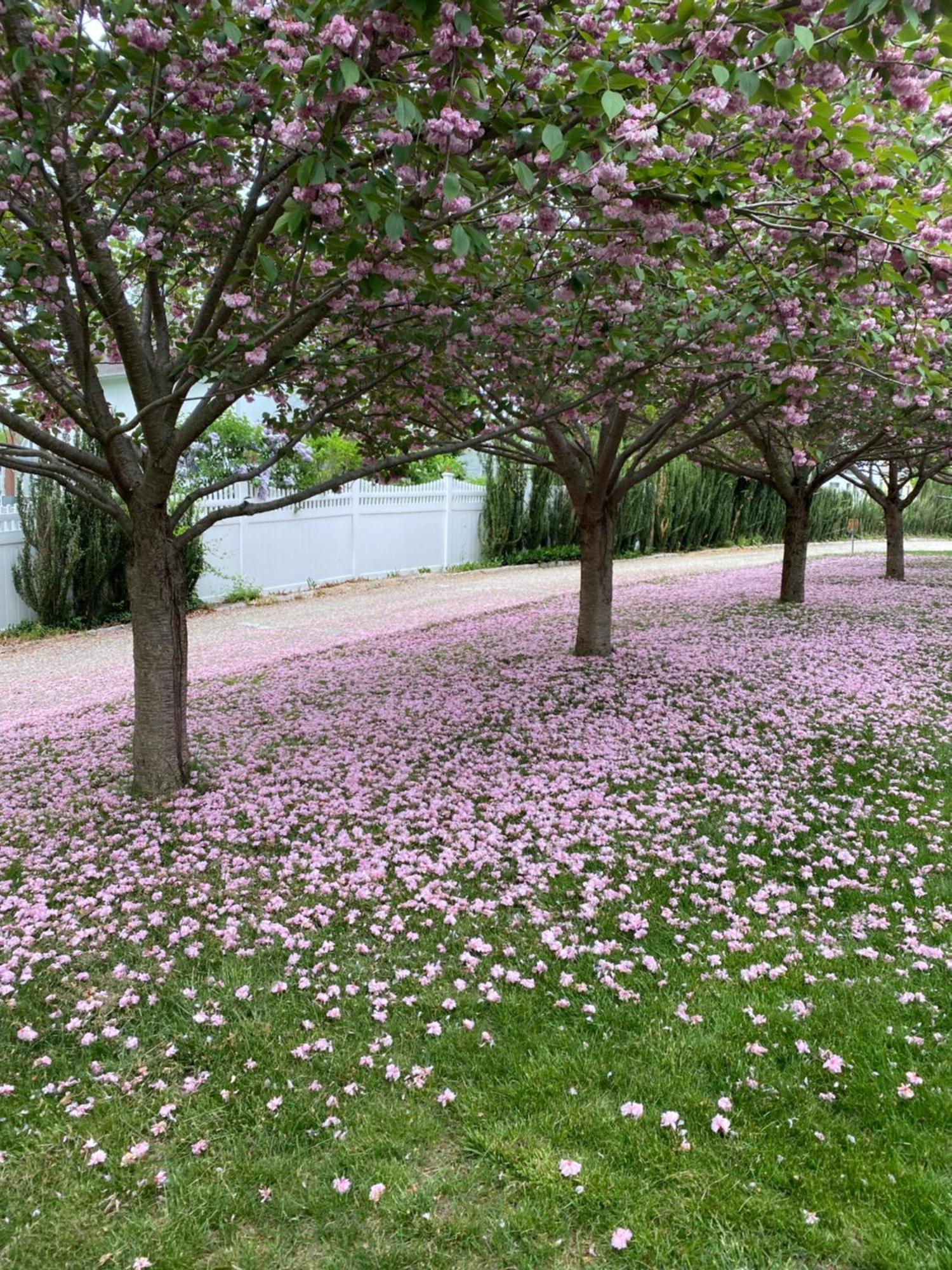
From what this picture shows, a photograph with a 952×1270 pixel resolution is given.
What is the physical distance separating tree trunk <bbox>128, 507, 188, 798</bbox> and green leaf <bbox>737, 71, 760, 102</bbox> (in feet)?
11.7

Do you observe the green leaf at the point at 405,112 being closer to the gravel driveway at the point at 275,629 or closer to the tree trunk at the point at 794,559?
the gravel driveway at the point at 275,629

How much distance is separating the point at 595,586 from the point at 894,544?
362 inches

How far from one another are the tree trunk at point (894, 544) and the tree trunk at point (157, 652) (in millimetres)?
13056

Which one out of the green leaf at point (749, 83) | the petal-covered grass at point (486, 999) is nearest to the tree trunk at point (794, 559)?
the petal-covered grass at point (486, 999)

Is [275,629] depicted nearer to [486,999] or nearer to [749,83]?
[486,999]

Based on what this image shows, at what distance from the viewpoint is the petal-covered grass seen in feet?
6.72

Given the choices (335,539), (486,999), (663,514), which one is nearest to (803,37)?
(486,999)

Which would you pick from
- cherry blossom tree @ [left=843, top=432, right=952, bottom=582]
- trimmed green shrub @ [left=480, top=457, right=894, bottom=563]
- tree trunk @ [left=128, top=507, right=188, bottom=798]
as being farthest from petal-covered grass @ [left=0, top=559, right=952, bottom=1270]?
trimmed green shrub @ [left=480, top=457, right=894, bottom=563]

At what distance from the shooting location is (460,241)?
253 cm

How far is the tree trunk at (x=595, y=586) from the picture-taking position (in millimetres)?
8086

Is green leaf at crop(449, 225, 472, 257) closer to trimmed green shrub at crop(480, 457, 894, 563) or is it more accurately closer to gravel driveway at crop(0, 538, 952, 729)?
gravel driveway at crop(0, 538, 952, 729)

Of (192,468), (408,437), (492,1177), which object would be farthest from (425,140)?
(192,468)

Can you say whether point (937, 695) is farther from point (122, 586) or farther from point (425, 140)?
point (122, 586)

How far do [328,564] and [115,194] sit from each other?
11.2m
